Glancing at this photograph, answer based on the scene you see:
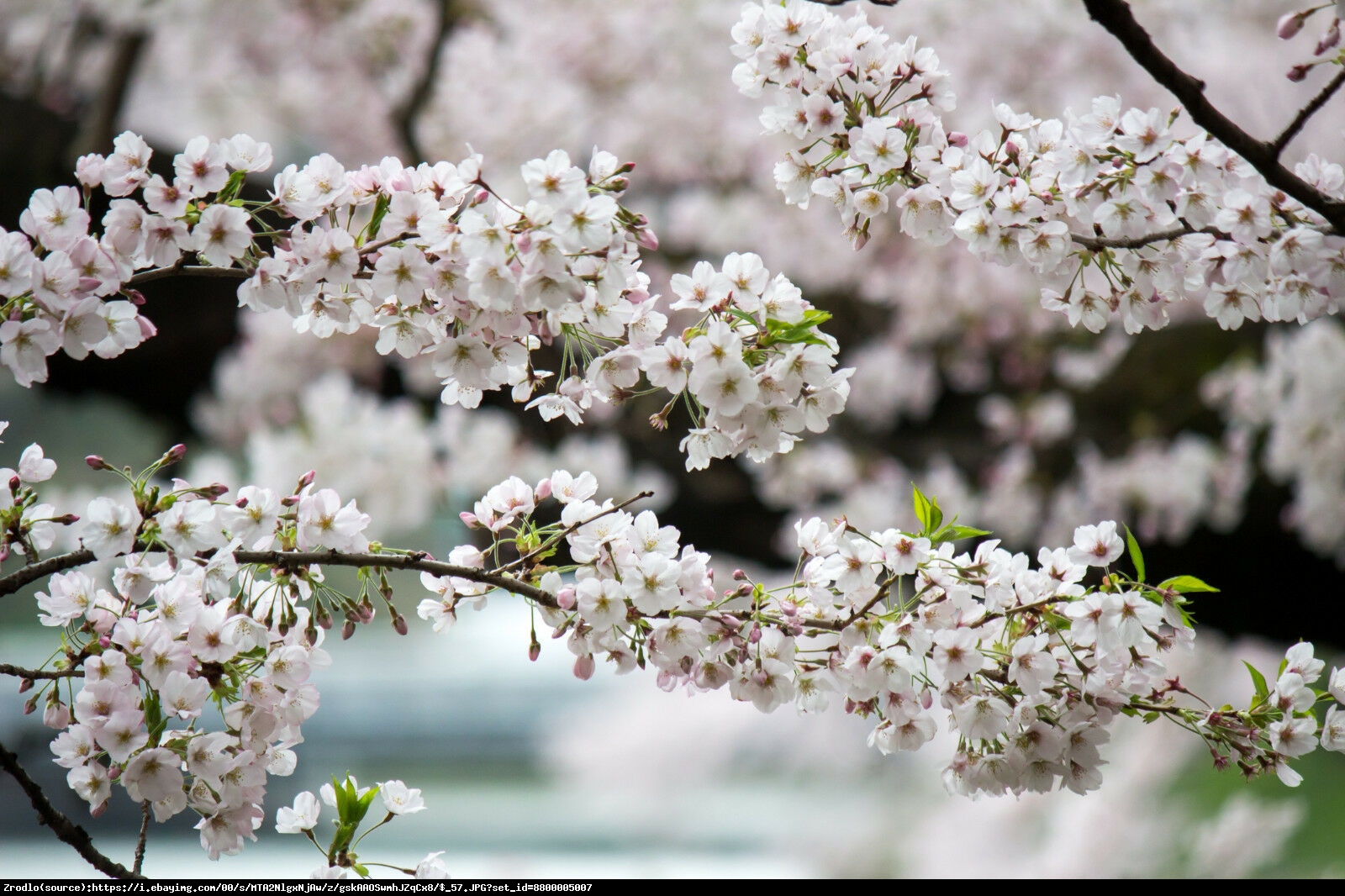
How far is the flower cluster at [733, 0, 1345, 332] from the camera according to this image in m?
0.74

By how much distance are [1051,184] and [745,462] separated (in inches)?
70.2

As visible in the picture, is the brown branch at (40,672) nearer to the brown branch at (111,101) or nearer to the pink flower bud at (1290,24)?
the pink flower bud at (1290,24)

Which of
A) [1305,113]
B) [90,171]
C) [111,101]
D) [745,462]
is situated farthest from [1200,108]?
[111,101]

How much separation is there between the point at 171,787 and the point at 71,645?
0.12 m

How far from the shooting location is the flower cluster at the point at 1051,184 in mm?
740

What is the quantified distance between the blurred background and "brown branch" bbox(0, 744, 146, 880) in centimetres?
54

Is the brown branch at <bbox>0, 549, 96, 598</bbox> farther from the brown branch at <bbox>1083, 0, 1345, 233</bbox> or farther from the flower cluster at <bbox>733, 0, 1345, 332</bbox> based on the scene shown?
the brown branch at <bbox>1083, 0, 1345, 233</bbox>

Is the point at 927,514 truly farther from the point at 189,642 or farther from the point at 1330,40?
the point at 189,642

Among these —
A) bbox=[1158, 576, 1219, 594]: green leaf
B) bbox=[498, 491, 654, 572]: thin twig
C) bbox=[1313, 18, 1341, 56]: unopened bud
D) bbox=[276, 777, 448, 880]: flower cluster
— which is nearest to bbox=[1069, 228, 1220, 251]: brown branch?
bbox=[1313, 18, 1341, 56]: unopened bud

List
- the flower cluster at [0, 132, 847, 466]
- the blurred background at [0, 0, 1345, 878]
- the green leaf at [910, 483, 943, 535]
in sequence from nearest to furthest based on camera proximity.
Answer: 1. the flower cluster at [0, 132, 847, 466]
2. the green leaf at [910, 483, 943, 535]
3. the blurred background at [0, 0, 1345, 878]

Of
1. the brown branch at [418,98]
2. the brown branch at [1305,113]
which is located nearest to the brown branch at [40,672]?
the brown branch at [1305,113]

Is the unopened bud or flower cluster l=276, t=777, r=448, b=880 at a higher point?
the unopened bud

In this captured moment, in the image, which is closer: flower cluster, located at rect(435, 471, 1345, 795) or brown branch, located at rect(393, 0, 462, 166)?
flower cluster, located at rect(435, 471, 1345, 795)

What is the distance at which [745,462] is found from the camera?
99.7 inches
